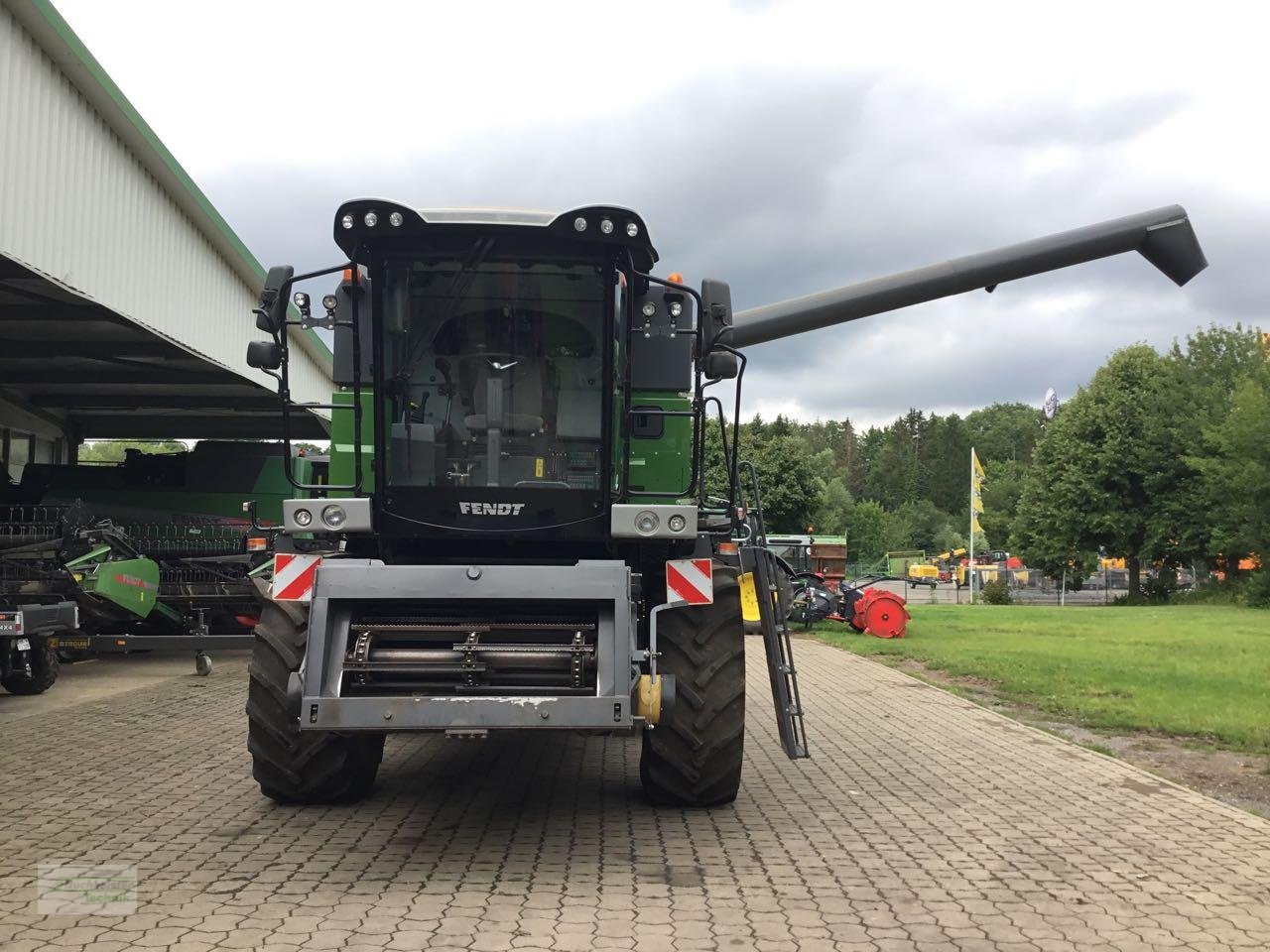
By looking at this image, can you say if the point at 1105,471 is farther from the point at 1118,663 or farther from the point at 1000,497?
the point at 1000,497

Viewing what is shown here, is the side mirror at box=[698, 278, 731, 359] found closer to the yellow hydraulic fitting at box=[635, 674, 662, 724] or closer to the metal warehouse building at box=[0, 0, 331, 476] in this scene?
the yellow hydraulic fitting at box=[635, 674, 662, 724]

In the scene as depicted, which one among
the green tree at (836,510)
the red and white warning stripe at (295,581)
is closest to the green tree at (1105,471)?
the green tree at (836,510)

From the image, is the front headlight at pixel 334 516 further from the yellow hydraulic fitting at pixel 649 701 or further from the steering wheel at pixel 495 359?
the yellow hydraulic fitting at pixel 649 701

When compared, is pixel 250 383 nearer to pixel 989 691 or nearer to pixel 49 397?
pixel 49 397

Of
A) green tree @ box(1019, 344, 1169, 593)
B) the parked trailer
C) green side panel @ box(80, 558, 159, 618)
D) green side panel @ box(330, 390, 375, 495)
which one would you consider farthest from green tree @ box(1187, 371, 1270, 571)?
green side panel @ box(330, 390, 375, 495)

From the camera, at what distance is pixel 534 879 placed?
5504 mm

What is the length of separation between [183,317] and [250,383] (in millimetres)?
3863

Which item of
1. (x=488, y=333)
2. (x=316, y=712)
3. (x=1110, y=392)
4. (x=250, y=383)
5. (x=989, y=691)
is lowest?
(x=989, y=691)

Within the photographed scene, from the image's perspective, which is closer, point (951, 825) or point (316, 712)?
point (316, 712)

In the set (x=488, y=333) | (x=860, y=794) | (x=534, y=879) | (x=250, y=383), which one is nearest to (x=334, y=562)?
(x=488, y=333)

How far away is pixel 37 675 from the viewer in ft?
41.0

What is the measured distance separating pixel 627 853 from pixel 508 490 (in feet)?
6.93

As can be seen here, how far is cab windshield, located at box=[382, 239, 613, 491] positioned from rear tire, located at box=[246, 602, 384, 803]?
1105 millimetres

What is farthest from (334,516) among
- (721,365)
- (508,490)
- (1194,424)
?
(1194,424)
